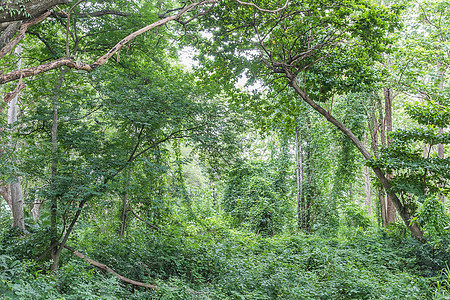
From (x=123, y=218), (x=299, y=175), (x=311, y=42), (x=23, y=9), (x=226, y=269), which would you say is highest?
(x=311, y=42)

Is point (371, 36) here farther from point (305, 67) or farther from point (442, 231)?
point (442, 231)

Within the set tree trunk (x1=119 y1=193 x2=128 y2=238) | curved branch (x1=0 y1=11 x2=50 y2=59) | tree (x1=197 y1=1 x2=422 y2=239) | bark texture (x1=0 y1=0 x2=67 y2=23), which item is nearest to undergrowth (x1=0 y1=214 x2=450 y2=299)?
tree trunk (x1=119 y1=193 x2=128 y2=238)

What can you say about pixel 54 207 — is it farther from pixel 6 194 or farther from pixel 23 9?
pixel 6 194

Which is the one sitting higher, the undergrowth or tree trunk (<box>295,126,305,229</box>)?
tree trunk (<box>295,126,305,229</box>)

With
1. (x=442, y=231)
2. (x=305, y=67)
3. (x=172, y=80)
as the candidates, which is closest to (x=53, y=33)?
(x=172, y=80)

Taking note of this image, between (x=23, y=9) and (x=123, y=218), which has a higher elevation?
(x=23, y=9)

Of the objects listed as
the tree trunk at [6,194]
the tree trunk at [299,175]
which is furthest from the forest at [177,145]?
the tree trunk at [299,175]

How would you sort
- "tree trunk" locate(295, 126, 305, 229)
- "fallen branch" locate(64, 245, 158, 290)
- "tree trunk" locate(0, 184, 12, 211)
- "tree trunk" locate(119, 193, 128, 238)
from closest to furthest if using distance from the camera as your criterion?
"fallen branch" locate(64, 245, 158, 290)
"tree trunk" locate(119, 193, 128, 238)
"tree trunk" locate(0, 184, 12, 211)
"tree trunk" locate(295, 126, 305, 229)

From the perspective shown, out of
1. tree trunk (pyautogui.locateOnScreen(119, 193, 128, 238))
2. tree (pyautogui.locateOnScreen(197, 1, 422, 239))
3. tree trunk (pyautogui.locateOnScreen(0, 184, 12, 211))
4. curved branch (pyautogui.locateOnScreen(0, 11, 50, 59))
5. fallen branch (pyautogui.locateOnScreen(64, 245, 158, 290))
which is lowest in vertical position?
fallen branch (pyautogui.locateOnScreen(64, 245, 158, 290))

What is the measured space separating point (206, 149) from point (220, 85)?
1.96 metres

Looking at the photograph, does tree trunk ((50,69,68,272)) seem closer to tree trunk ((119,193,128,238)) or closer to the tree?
tree trunk ((119,193,128,238))

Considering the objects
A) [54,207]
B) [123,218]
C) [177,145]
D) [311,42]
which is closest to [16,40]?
[54,207]

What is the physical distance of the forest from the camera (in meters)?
4.88

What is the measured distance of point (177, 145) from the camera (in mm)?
8078
